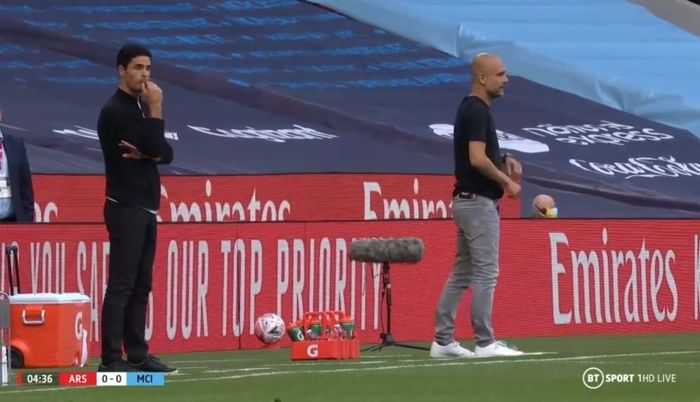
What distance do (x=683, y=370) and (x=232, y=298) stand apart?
5046mm

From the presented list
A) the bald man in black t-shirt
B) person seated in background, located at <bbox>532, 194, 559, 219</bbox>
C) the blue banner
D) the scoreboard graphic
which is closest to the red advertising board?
person seated in background, located at <bbox>532, 194, 559, 219</bbox>

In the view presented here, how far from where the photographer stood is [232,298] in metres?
15.2

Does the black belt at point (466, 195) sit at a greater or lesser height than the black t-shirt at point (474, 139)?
lesser

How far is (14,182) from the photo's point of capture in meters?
13.5

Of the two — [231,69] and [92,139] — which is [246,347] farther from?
[231,69]

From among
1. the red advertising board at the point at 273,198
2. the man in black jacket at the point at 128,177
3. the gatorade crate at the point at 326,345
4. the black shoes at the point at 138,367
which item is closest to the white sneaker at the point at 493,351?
the gatorade crate at the point at 326,345

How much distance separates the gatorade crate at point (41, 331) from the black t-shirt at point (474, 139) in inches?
104

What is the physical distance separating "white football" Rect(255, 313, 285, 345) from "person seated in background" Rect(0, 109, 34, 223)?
1.83m

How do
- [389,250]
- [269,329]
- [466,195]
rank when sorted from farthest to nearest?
[269,329] → [389,250] → [466,195]

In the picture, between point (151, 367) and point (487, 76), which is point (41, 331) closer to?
point (151, 367)

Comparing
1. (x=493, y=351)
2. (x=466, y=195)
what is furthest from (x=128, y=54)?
(x=493, y=351)

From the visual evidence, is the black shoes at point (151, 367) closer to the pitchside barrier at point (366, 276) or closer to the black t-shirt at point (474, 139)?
the black t-shirt at point (474, 139)

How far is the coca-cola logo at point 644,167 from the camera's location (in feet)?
69.1

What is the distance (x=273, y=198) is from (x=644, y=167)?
19.1 ft
